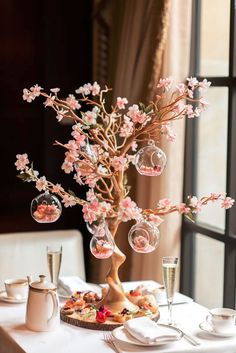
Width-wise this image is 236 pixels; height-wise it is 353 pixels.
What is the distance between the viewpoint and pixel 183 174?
3584 millimetres

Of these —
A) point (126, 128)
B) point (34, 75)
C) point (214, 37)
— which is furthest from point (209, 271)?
point (34, 75)

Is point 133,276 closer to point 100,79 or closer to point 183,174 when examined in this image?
point 183,174

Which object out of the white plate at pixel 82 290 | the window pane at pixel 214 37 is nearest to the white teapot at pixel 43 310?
the white plate at pixel 82 290

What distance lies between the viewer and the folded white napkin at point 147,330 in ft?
7.42

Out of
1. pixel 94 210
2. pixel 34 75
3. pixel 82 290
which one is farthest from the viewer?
pixel 34 75

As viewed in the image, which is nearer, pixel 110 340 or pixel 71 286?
pixel 110 340

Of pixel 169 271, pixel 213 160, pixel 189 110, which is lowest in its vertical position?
pixel 169 271

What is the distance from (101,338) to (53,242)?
37.0 inches

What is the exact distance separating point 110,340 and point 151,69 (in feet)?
5.20

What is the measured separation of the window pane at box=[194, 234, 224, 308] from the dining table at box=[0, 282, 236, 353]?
93cm

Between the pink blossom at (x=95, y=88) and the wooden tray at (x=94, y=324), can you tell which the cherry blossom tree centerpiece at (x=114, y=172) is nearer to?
the pink blossom at (x=95, y=88)

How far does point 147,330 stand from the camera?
2.31 m

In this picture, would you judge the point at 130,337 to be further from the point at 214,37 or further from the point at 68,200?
the point at 214,37

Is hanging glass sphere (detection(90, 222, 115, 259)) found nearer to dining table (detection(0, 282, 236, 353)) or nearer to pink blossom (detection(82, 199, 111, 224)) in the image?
pink blossom (detection(82, 199, 111, 224))
